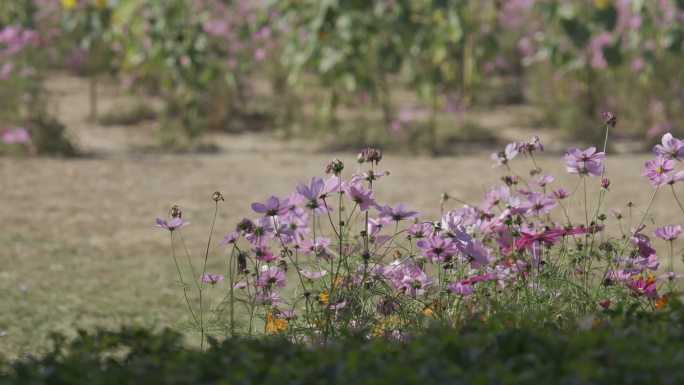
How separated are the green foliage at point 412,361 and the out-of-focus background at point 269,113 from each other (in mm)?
2842

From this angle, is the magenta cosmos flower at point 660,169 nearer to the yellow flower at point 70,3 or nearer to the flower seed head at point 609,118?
the flower seed head at point 609,118

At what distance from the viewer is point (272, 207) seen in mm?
2693

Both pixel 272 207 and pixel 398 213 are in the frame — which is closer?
pixel 272 207

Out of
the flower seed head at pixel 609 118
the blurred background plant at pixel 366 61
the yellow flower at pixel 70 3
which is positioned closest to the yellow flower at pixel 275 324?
the flower seed head at pixel 609 118

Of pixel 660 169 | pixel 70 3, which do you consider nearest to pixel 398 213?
pixel 660 169

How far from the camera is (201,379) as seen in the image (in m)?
1.97

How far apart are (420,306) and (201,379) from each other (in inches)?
46.5

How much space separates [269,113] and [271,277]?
765cm

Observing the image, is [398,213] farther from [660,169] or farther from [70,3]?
[70,3]

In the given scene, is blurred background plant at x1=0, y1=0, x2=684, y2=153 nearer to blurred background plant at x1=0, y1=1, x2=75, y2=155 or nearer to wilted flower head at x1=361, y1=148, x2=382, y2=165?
blurred background plant at x1=0, y1=1, x2=75, y2=155

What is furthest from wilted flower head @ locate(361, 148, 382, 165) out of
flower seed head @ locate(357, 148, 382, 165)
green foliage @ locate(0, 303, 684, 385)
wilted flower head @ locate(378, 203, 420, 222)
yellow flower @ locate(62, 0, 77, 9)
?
yellow flower @ locate(62, 0, 77, 9)

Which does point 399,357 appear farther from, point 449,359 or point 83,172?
point 83,172

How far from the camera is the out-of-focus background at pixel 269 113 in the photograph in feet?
20.6

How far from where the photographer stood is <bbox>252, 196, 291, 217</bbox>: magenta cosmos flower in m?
2.67
